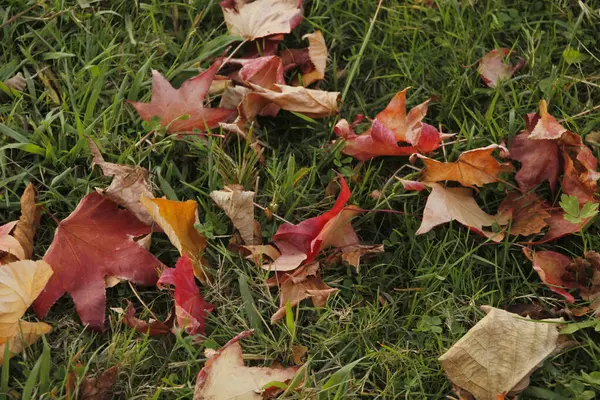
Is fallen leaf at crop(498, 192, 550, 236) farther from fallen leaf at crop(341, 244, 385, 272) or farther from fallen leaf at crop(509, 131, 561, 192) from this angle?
fallen leaf at crop(341, 244, 385, 272)

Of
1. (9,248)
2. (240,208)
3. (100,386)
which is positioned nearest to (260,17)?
(240,208)

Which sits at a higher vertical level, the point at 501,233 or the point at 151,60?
the point at 151,60

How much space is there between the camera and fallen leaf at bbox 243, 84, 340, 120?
7.55 feet

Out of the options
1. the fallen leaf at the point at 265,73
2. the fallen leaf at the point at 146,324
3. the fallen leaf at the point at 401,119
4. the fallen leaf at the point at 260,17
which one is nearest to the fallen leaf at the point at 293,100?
the fallen leaf at the point at 265,73

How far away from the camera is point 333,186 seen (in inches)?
88.0

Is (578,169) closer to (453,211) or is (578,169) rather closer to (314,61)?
(453,211)

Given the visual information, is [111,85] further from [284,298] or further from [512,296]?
[512,296]

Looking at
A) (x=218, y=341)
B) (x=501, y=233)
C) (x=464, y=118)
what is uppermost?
(x=464, y=118)

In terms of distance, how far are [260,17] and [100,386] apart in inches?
52.9

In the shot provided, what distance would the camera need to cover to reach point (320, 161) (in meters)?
2.30

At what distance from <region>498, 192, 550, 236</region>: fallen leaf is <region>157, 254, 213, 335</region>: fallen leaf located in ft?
3.00

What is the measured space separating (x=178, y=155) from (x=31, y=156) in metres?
0.44

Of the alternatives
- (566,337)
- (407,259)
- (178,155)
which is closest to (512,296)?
(566,337)

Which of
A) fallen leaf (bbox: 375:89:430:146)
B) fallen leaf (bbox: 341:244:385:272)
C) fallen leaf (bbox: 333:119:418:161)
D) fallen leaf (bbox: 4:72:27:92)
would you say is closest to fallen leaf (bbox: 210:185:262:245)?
fallen leaf (bbox: 341:244:385:272)
